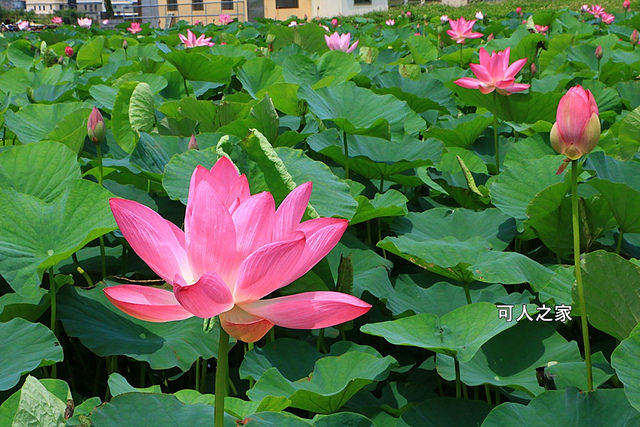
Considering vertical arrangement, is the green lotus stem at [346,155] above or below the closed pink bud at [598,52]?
below

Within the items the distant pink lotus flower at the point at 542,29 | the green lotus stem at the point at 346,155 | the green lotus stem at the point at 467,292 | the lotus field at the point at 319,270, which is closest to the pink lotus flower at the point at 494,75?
the lotus field at the point at 319,270

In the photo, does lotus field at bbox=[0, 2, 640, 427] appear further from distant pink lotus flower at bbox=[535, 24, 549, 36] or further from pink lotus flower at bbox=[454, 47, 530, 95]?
distant pink lotus flower at bbox=[535, 24, 549, 36]

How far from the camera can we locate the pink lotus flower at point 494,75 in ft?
5.18

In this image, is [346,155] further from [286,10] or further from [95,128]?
[286,10]

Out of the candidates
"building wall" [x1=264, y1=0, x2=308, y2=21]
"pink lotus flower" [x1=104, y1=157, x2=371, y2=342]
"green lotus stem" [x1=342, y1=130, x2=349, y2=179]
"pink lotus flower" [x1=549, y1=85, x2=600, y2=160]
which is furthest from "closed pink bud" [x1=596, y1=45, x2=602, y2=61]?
"building wall" [x1=264, y1=0, x2=308, y2=21]

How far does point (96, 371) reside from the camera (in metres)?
1.07

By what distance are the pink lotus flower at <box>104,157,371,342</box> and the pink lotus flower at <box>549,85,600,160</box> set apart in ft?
1.27

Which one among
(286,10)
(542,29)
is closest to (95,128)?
(542,29)

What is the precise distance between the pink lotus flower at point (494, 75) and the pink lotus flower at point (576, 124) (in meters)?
0.82

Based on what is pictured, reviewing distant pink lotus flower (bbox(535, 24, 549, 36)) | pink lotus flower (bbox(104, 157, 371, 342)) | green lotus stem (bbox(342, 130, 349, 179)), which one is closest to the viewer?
pink lotus flower (bbox(104, 157, 371, 342))

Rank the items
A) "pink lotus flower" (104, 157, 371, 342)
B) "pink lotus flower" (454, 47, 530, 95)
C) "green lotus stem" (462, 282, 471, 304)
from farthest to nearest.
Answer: "pink lotus flower" (454, 47, 530, 95) < "green lotus stem" (462, 282, 471, 304) < "pink lotus flower" (104, 157, 371, 342)

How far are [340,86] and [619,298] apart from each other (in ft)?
3.21

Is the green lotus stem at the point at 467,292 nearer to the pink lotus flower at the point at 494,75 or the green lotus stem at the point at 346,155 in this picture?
the green lotus stem at the point at 346,155

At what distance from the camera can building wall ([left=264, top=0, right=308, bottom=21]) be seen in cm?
2094
